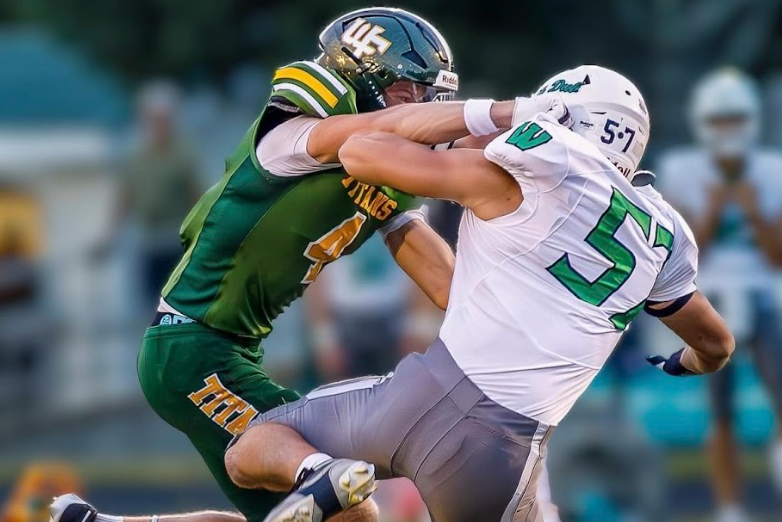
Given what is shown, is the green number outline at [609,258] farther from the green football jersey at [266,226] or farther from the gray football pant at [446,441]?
the green football jersey at [266,226]

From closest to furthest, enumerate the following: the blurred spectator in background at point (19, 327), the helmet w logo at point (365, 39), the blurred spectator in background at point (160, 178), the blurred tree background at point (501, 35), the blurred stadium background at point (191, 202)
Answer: the helmet w logo at point (365, 39) < the blurred stadium background at point (191, 202) < the blurred spectator in background at point (160, 178) < the blurred tree background at point (501, 35) < the blurred spectator in background at point (19, 327)

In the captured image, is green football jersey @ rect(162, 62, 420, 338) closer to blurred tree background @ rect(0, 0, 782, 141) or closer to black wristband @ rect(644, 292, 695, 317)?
black wristband @ rect(644, 292, 695, 317)

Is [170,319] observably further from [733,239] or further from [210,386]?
[733,239]

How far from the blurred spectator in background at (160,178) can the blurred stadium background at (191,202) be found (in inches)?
0.7

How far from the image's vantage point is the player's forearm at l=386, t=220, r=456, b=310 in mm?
5617

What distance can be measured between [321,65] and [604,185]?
3.88ft

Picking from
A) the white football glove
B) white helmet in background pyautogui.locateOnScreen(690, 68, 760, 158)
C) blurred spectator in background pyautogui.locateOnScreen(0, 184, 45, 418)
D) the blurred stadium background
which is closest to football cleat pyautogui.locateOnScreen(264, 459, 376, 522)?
the white football glove

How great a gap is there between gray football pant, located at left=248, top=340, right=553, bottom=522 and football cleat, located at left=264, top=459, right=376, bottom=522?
7.6 inches

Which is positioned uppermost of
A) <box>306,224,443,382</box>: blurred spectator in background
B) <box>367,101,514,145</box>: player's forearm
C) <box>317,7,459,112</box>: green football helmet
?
<box>317,7,459,112</box>: green football helmet

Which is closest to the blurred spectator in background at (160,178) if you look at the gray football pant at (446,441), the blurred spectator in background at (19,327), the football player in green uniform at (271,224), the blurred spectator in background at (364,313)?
the blurred spectator in background at (364,313)

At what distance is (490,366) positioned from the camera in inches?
180

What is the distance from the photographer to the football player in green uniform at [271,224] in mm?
5059

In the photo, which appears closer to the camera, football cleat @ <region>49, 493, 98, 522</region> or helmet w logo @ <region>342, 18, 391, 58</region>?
helmet w logo @ <region>342, 18, 391, 58</region>

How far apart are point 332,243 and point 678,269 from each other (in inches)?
45.1
